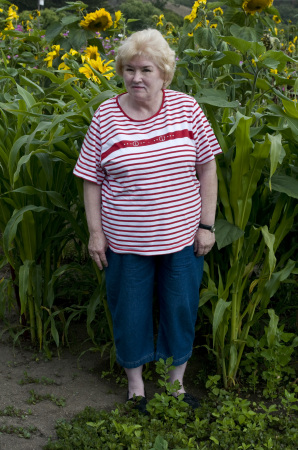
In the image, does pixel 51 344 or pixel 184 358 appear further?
pixel 51 344

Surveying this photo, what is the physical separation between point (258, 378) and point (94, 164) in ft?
3.67

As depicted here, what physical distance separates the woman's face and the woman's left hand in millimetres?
488

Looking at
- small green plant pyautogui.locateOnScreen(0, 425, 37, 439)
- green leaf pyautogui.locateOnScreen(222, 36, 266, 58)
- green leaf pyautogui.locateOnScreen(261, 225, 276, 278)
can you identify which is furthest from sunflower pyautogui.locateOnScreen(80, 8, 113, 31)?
small green plant pyautogui.locateOnScreen(0, 425, 37, 439)

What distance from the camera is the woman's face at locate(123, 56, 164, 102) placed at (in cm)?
183

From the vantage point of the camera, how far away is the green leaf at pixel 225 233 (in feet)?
6.46

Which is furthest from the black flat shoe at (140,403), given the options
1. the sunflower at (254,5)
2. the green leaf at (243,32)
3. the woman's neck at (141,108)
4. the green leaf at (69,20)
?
the green leaf at (69,20)

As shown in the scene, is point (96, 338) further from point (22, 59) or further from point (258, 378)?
point (22, 59)

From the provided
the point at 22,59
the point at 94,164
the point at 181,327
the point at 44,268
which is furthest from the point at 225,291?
the point at 22,59

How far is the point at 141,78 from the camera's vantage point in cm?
183

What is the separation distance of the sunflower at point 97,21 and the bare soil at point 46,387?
7.32 ft

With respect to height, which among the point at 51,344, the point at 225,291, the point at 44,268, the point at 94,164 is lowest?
the point at 51,344

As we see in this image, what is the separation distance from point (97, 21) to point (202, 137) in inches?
92.7

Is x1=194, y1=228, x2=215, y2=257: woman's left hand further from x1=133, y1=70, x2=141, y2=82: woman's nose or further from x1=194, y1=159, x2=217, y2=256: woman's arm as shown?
x1=133, y1=70, x2=141, y2=82: woman's nose

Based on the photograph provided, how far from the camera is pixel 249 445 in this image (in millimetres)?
1886
